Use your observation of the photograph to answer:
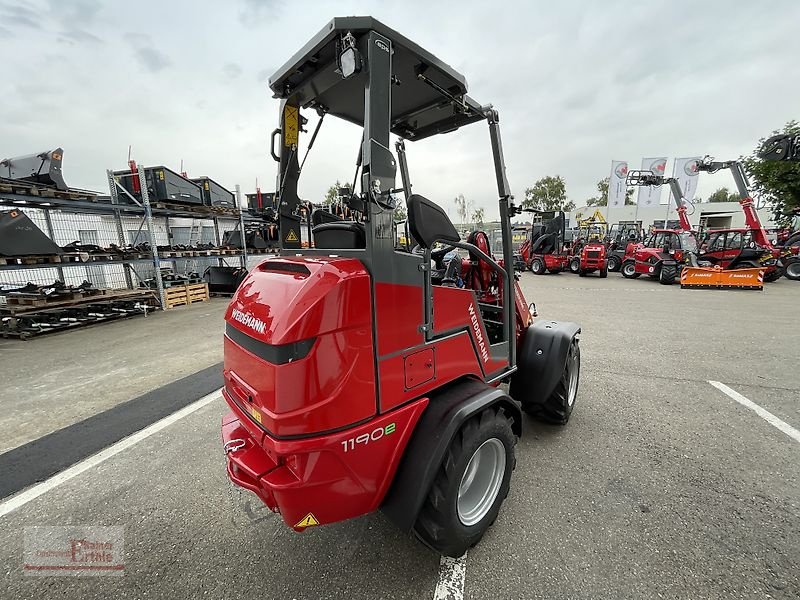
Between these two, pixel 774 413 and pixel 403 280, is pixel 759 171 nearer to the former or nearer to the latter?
pixel 774 413

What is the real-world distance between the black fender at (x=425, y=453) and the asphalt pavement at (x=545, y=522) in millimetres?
428

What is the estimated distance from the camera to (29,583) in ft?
5.83

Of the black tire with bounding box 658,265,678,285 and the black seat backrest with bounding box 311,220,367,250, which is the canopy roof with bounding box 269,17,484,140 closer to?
the black seat backrest with bounding box 311,220,367,250

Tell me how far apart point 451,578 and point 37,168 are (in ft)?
32.3

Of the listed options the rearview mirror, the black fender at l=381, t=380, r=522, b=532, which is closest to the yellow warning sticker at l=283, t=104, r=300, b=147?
the rearview mirror

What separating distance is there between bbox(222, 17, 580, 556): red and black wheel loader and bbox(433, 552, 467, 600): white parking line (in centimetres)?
12

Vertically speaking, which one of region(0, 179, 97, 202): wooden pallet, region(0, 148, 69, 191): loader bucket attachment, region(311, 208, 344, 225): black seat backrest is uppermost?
region(0, 148, 69, 191): loader bucket attachment

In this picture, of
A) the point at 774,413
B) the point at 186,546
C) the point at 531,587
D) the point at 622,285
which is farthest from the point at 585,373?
the point at 622,285

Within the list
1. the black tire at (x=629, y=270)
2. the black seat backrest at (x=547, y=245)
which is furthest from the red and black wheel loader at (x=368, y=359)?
the black tire at (x=629, y=270)

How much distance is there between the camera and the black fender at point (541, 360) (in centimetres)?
278

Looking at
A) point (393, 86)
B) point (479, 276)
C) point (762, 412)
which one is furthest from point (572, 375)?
point (393, 86)

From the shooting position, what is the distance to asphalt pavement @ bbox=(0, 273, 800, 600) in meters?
1.72

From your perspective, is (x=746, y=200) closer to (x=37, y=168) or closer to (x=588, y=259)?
(x=588, y=259)

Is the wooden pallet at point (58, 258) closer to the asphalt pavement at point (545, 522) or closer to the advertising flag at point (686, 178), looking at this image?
the asphalt pavement at point (545, 522)
